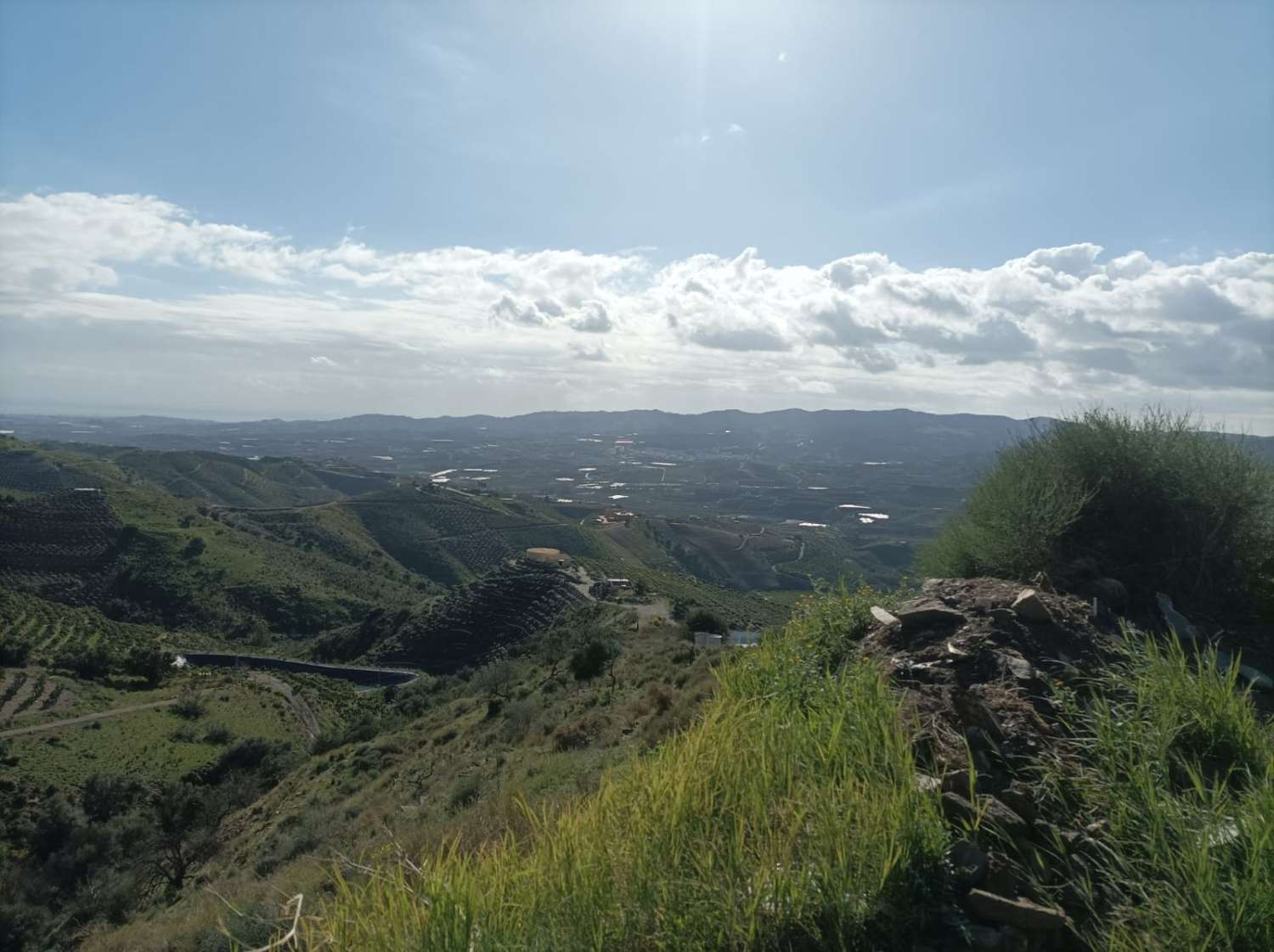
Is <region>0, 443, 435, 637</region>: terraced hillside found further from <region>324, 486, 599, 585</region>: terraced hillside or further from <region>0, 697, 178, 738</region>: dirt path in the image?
<region>0, 697, 178, 738</region>: dirt path

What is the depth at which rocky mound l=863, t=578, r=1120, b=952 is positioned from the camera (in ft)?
9.88

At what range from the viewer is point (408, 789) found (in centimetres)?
1402

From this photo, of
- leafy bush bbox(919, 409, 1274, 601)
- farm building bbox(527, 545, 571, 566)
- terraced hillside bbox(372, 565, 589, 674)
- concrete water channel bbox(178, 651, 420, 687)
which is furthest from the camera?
farm building bbox(527, 545, 571, 566)

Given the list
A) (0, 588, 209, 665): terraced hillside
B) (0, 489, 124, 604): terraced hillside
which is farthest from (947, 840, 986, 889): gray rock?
(0, 489, 124, 604): terraced hillside

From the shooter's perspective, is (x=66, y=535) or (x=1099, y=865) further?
(x=66, y=535)

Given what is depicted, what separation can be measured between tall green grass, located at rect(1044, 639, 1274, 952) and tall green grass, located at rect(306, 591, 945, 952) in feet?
2.72

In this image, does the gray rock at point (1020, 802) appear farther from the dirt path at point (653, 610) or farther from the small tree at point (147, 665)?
the small tree at point (147, 665)

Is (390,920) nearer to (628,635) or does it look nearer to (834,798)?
(834,798)

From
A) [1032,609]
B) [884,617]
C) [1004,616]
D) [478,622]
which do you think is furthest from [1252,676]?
[478,622]

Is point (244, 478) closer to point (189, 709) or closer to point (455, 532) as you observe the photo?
point (455, 532)

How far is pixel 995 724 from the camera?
13.5 ft

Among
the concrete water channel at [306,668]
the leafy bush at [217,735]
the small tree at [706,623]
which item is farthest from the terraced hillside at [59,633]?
the small tree at [706,623]

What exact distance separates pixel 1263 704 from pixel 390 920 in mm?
6812

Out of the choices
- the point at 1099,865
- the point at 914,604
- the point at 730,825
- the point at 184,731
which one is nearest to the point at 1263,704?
the point at 914,604
